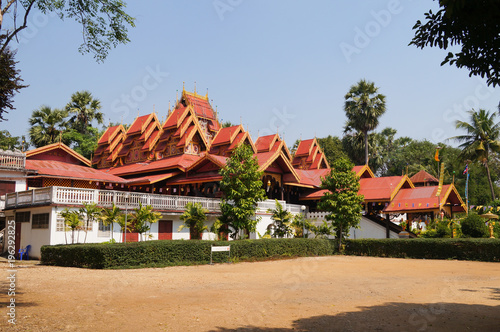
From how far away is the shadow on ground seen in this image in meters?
8.37

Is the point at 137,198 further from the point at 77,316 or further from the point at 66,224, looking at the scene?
the point at 77,316

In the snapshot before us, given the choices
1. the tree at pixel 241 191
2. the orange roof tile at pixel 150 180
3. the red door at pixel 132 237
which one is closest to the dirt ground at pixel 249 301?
the red door at pixel 132 237

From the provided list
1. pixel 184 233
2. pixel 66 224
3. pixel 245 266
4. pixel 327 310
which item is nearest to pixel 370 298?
pixel 327 310

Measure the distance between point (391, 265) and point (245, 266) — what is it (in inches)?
300

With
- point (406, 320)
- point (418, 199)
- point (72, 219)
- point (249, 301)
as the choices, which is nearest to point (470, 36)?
point (406, 320)

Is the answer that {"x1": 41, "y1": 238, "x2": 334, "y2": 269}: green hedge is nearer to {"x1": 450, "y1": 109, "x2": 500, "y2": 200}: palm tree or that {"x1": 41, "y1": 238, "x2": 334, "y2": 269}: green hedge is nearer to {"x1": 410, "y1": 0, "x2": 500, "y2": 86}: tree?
{"x1": 410, "y1": 0, "x2": 500, "y2": 86}: tree

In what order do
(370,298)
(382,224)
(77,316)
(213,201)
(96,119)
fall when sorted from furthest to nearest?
1. (96,119)
2. (382,224)
3. (213,201)
4. (370,298)
5. (77,316)

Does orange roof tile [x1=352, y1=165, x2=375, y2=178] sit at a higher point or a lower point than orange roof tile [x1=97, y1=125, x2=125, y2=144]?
lower

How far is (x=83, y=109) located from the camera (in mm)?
55719

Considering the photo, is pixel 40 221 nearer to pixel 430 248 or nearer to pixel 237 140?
pixel 237 140

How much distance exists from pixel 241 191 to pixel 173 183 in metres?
11.9

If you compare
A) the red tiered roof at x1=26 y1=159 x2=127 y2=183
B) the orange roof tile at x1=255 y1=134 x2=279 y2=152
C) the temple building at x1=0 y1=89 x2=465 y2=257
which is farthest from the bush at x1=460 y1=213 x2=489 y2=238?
the red tiered roof at x1=26 y1=159 x2=127 y2=183

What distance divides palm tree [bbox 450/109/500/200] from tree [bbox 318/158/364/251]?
78.9 ft

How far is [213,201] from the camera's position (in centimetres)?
3064
